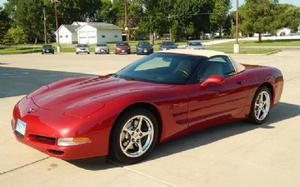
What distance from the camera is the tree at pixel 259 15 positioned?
57375 millimetres

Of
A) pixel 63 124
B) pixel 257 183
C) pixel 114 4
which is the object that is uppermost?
pixel 114 4

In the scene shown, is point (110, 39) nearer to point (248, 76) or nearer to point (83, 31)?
point (83, 31)

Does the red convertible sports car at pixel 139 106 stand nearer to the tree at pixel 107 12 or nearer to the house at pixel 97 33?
the house at pixel 97 33

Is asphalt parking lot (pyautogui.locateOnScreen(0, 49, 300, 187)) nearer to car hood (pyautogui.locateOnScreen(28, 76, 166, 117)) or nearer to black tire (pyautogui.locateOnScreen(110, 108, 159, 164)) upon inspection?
black tire (pyautogui.locateOnScreen(110, 108, 159, 164))

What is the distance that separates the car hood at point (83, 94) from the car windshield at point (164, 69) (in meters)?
0.24

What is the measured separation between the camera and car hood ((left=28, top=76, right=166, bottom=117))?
4.37 m

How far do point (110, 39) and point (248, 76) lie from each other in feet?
287

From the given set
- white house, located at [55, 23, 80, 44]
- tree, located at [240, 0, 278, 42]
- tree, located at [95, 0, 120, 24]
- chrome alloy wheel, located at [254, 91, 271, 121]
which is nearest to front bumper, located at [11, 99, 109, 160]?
chrome alloy wheel, located at [254, 91, 271, 121]

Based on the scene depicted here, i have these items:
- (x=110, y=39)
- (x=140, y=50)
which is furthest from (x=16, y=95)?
(x=110, y=39)

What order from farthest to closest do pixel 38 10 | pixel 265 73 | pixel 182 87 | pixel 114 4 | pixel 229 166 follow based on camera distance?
1. pixel 114 4
2. pixel 38 10
3. pixel 265 73
4. pixel 182 87
5. pixel 229 166

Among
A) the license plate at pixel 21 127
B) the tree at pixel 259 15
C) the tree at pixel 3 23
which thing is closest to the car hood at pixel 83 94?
the license plate at pixel 21 127

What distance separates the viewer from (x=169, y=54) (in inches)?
236

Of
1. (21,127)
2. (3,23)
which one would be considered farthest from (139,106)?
(3,23)

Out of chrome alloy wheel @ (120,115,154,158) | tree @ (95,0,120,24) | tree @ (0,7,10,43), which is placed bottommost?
chrome alloy wheel @ (120,115,154,158)
